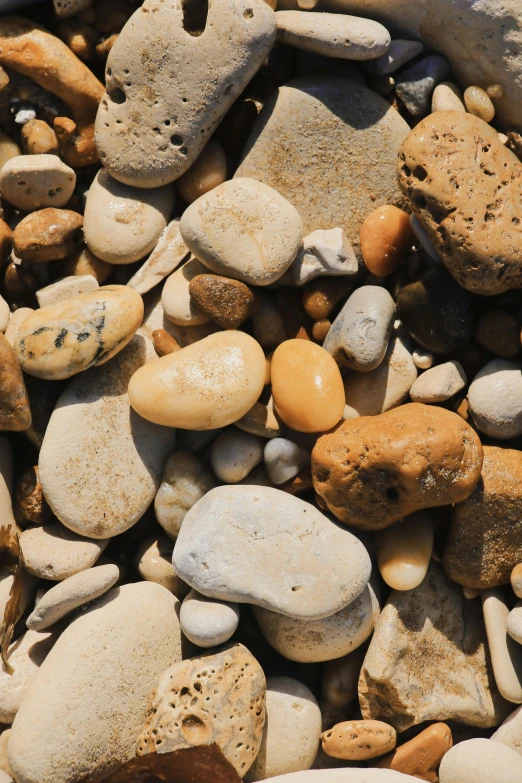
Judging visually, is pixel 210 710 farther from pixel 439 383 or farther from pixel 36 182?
pixel 36 182

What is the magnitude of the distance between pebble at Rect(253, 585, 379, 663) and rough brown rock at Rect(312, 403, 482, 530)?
405 mm

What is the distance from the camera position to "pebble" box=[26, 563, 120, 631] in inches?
130

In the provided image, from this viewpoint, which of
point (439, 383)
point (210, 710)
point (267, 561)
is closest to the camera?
point (210, 710)

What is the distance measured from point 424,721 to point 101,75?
3613mm

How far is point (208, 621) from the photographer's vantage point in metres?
3.28

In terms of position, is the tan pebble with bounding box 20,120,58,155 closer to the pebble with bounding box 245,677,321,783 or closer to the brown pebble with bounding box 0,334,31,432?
the brown pebble with bounding box 0,334,31,432

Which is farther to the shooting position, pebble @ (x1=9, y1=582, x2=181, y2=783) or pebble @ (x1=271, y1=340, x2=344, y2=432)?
pebble @ (x1=271, y1=340, x2=344, y2=432)

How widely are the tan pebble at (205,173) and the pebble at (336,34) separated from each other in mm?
634

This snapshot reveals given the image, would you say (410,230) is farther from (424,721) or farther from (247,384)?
→ (424,721)

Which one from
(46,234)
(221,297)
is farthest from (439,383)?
(46,234)

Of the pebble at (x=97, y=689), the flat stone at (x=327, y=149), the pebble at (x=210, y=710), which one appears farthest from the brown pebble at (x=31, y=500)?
the flat stone at (x=327, y=149)

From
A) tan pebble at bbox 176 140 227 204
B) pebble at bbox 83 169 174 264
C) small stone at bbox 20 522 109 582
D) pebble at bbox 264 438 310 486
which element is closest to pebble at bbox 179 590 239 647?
small stone at bbox 20 522 109 582

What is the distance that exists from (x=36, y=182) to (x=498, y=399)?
2410 millimetres

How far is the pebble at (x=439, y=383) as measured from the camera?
3.43 meters
